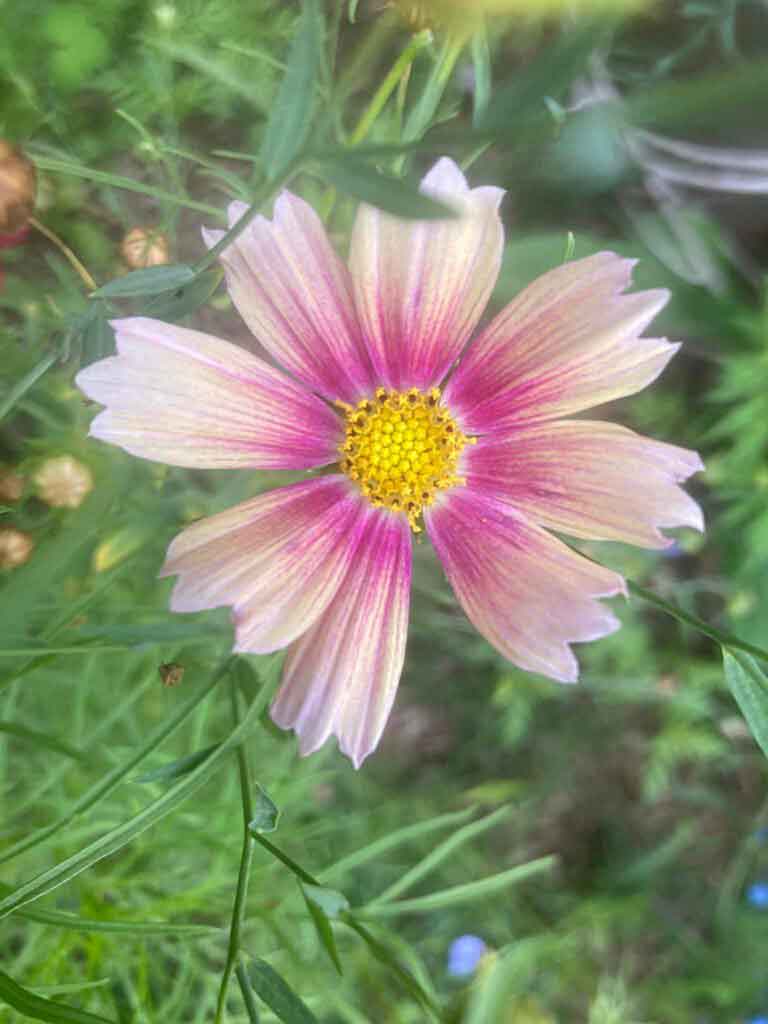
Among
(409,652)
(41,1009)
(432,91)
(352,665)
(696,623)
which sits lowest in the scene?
(409,652)

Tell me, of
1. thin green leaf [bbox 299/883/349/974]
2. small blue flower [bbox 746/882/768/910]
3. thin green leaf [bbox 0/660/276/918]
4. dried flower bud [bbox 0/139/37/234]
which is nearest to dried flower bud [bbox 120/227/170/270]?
dried flower bud [bbox 0/139/37/234]

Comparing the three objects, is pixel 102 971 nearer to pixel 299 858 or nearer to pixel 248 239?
pixel 299 858

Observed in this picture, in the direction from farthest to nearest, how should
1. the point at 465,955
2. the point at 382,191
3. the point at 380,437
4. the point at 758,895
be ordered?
the point at 758,895
the point at 465,955
the point at 380,437
the point at 382,191

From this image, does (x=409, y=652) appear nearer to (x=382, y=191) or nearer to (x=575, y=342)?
(x=575, y=342)

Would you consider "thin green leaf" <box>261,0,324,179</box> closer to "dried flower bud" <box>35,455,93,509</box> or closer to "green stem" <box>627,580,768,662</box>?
"green stem" <box>627,580,768,662</box>

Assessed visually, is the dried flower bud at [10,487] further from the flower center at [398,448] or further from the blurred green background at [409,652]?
the flower center at [398,448]

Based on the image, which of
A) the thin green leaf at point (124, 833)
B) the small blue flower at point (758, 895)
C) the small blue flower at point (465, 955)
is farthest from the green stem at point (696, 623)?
the small blue flower at point (758, 895)

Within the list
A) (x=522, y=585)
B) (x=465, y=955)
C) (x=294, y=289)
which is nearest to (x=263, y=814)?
(x=522, y=585)
